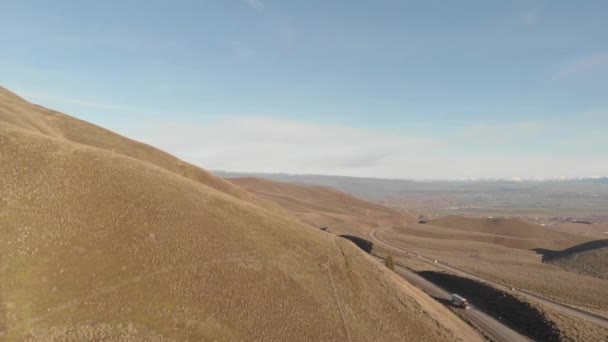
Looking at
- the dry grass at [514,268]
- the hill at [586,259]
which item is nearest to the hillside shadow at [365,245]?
the dry grass at [514,268]

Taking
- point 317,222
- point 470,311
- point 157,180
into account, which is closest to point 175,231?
point 157,180

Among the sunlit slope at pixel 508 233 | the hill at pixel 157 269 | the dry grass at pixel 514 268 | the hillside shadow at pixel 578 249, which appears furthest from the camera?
the sunlit slope at pixel 508 233

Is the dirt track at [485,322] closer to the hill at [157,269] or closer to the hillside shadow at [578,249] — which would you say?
the hill at [157,269]

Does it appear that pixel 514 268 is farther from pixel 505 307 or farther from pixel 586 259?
pixel 505 307

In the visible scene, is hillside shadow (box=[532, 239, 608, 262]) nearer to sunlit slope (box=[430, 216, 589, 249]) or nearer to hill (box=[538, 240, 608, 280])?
hill (box=[538, 240, 608, 280])

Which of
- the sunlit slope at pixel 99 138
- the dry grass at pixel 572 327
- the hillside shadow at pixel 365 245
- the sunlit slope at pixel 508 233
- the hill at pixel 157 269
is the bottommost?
the hillside shadow at pixel 365 245
